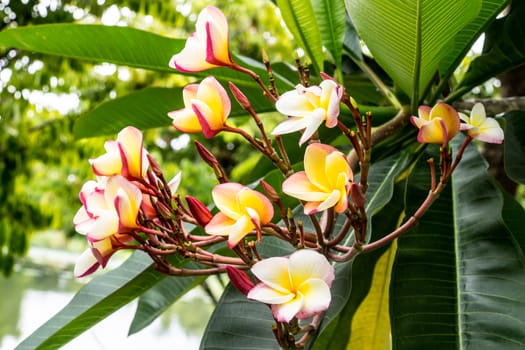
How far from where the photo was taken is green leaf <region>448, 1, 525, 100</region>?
2.00 ft

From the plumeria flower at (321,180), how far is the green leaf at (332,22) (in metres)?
0.35

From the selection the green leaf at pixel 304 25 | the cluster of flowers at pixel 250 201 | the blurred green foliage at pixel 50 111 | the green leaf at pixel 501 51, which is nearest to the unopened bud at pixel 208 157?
the cluster of flowers at pixel 250 201

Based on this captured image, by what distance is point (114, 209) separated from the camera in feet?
1.13

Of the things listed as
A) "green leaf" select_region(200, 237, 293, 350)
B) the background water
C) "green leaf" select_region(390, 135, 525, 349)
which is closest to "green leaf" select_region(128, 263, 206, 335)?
"green leaf" select_region(200, 237, 293, 350)

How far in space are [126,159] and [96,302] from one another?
27 centimetres

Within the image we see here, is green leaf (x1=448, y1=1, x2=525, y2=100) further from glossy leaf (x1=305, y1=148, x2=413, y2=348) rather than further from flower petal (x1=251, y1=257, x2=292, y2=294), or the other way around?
flower petal (x1=251, y1=257, x2=292, y2=294)

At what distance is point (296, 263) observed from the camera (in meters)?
0.32

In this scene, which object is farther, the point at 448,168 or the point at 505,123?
the point at 505,123

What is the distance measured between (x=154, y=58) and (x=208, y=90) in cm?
31

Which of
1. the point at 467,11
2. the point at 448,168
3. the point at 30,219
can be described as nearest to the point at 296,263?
the point at 448,168

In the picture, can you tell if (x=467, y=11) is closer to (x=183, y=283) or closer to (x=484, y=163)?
(x=484, y=163)

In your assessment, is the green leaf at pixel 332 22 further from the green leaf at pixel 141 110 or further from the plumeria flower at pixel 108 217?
the plumeria flower at pixel 108 217

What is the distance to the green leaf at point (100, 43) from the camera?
641 millimetres

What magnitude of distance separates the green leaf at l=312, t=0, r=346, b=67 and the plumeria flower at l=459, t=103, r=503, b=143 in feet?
0.90
